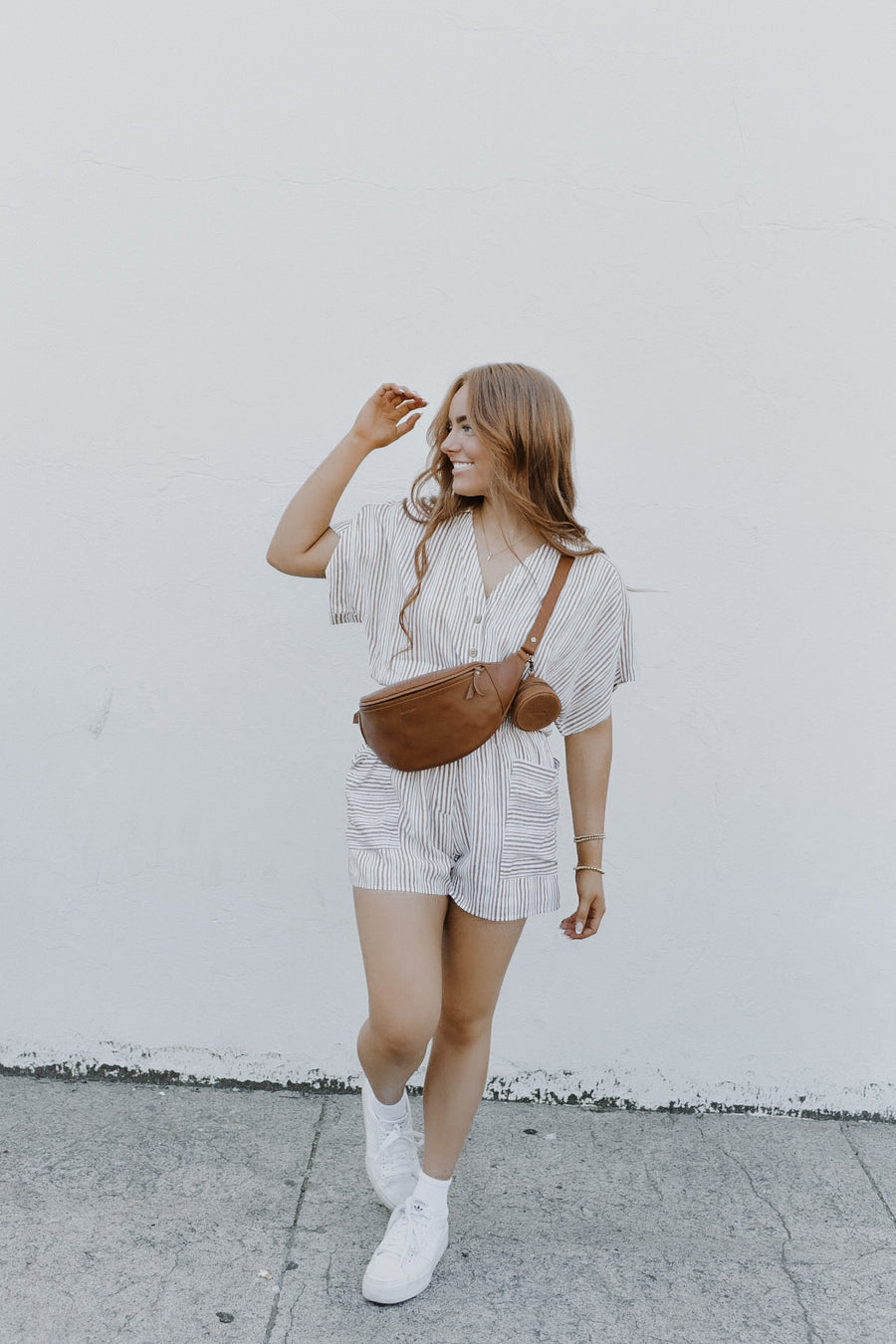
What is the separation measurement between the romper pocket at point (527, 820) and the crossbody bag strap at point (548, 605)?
23 centimetres

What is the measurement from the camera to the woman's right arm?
2162 millimetres

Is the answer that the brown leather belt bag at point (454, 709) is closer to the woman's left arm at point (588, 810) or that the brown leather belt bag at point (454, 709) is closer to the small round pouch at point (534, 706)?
the small round pouch at point (534, 706)

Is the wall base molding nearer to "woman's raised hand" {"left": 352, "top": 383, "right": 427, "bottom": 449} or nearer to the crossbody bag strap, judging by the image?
the crossbody bag strap

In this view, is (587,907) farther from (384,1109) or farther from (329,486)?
(329,486)

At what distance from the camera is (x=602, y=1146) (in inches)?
115

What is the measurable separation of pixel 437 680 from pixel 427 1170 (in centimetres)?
106

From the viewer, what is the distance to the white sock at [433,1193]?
2256mm

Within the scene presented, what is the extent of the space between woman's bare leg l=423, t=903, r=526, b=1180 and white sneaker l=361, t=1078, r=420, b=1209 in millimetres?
111

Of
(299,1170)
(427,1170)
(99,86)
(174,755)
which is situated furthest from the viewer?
(174,755)

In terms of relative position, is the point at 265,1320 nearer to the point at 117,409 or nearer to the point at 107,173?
the point at 117,409

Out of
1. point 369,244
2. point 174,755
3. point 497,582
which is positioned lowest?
point 174,755

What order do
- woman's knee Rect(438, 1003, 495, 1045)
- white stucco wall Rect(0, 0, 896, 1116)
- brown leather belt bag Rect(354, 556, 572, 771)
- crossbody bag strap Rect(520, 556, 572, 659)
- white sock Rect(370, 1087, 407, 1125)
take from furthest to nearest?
1. white stucco wall Rect(0, 0, 896, 1116)
2. white sock Rect(370, 1087, 407, 1125)
3. woman's knee Rect(438, 1003, 495, 1045)
4. crossbody bag strap Rect(520, 556, 572, 659)
5. brown leather belt bag Rect(354, 556, 572, 771)

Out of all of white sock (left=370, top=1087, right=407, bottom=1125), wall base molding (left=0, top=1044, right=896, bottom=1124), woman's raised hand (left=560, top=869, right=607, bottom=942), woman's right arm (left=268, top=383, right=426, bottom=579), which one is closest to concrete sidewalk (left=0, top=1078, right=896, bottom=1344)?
wall base molding (left=0, top=1044, right=896, bottom=1124)

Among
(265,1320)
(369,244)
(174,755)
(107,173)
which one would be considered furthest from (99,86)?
(265,1320)
